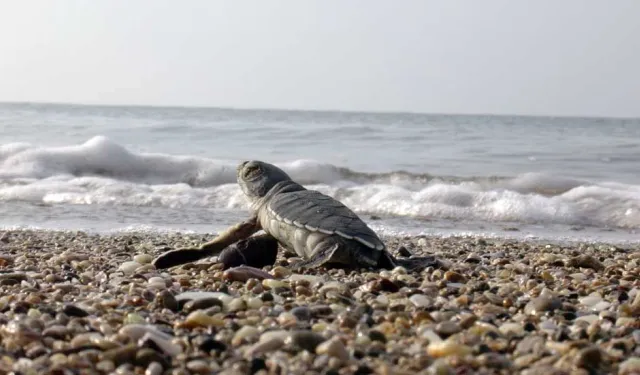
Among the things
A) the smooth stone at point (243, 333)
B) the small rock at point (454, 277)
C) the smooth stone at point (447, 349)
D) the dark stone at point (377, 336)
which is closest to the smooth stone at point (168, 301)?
the smooth stone at point (243, 333)

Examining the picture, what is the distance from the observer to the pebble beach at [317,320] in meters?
2.67

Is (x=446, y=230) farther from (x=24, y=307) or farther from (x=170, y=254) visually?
(x=24, y=307)

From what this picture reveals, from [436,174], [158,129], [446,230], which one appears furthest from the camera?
[158,129]

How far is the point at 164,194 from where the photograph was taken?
41.1ft

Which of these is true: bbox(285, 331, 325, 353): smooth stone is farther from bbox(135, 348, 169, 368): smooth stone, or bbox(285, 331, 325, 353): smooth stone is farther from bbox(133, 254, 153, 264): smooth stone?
bbox(133, 254, 153, 264): smooth stone

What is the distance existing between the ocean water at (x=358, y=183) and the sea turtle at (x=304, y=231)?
346 centimetres

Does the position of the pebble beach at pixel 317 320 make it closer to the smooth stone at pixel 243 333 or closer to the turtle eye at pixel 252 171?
the smooth stone at pixel 243 333

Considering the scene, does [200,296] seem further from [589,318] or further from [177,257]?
[589,318]

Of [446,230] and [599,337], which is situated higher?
[599,337]

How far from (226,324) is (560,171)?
13687 millimetres

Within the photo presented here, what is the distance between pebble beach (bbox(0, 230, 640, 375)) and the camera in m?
2.67

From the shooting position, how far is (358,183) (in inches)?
594

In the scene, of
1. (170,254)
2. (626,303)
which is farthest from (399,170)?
(626,303)

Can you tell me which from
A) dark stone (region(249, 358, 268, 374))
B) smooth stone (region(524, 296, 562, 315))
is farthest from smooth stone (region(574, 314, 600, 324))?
dark stone (region(249, 358, 268, 374))
